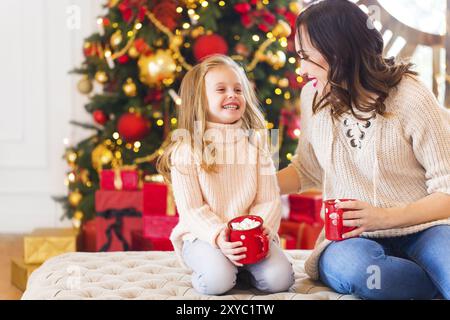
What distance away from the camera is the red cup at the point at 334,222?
141 cm

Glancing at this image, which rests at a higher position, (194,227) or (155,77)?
(155,77)

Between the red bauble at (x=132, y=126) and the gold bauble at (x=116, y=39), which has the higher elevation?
the gold bauble at (x=116, y=39)

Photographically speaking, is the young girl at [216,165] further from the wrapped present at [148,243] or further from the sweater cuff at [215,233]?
the wrapped present at [148,243]

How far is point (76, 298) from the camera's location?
142 centimetres

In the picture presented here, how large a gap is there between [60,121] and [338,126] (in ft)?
6.20

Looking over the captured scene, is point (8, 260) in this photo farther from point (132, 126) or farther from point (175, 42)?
point (175, 42)

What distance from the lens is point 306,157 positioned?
5.57ft

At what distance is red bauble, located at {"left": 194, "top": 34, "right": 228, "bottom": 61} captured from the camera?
108 inches

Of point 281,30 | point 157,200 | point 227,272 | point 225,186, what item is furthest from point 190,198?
point 281,30

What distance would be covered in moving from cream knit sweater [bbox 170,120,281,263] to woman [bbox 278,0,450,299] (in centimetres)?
14

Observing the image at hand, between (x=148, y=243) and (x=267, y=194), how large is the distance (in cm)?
123

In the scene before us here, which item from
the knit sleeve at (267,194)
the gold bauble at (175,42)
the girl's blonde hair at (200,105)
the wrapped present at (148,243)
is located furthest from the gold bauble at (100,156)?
the knit sleeve at (267,194)

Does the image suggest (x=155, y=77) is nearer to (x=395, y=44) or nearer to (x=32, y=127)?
(x=32, y=127)

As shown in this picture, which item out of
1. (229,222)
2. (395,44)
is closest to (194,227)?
(229,222)
